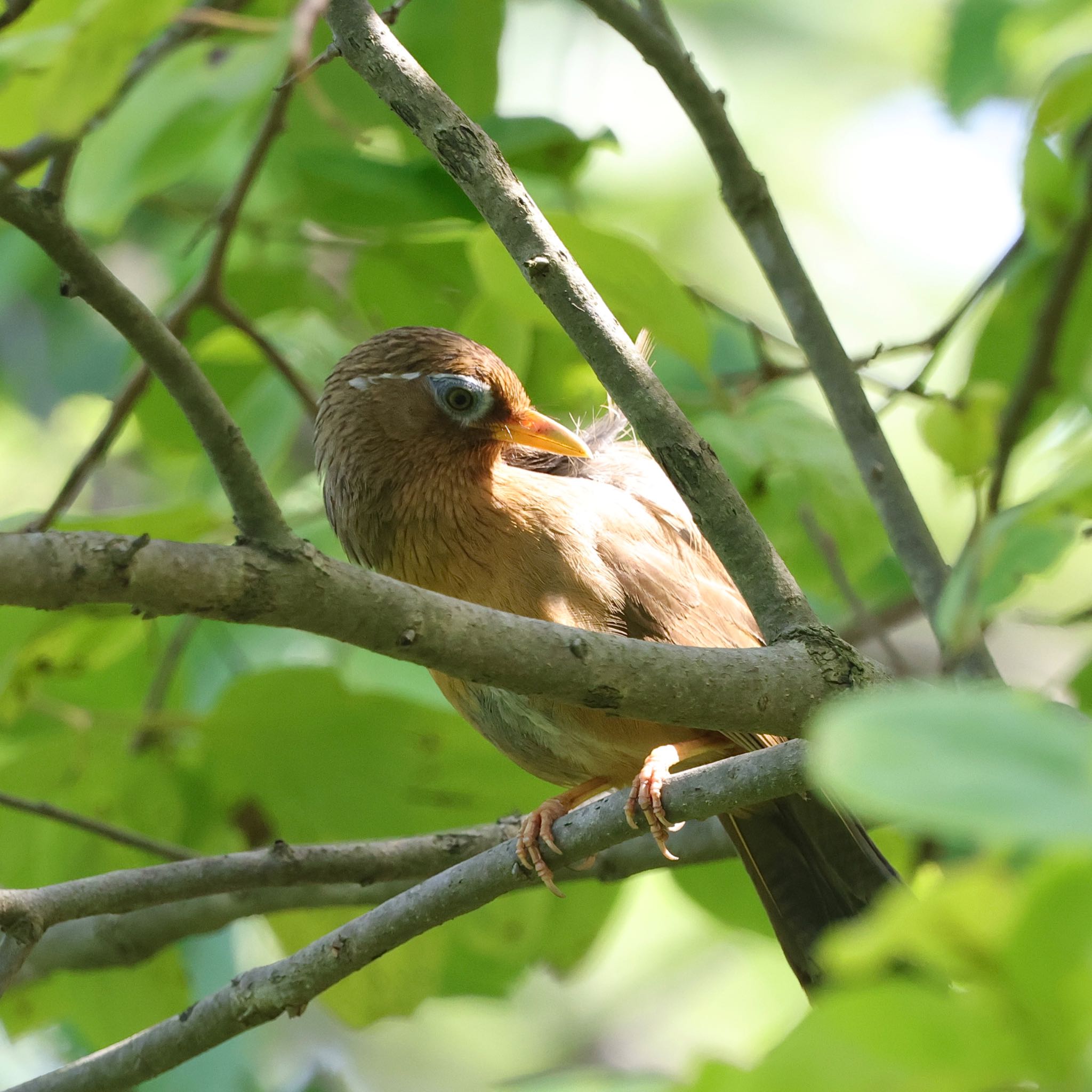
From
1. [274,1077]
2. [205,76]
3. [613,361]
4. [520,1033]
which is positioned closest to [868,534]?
[613,361]

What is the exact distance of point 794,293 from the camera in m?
3.15

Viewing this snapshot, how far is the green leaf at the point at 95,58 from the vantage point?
1292 mm

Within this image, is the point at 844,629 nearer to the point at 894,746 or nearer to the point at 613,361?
the point at 613,361

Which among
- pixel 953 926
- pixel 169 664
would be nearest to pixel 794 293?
pixel 169 664

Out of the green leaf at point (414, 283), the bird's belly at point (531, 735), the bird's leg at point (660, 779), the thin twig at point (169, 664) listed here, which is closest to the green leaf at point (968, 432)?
the bird's leg at point (660, 779)

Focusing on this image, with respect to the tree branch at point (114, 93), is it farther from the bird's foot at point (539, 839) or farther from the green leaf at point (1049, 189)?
the bird's foot at point (539, 839)

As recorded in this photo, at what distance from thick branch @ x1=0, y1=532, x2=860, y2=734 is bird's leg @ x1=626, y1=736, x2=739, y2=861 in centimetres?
43

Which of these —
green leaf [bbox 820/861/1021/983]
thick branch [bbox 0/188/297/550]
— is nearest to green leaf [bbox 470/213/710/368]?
thick branch [bbox 0/188/297/550]

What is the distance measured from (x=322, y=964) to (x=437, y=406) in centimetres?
149

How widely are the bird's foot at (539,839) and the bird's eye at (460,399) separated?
1.05 meters

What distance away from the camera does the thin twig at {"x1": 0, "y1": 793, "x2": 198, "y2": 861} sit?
285 centimetres

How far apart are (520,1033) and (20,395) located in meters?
5.70

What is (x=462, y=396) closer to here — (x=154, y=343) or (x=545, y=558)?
(x=545, y=558)

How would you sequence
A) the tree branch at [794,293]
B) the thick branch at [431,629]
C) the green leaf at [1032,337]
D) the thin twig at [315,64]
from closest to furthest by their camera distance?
1. the thick branch at [431,629]
2. the thin twig at [315,64]
3. the green leaf at [1032,337]
4. the tree branch at [794,293]
